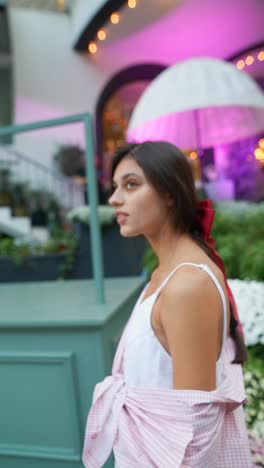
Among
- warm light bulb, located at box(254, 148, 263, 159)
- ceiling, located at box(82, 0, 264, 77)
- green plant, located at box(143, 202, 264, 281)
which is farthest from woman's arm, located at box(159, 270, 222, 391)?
ceiling, located at box(82, 0, 264, 77)

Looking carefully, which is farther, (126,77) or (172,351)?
(126,77)

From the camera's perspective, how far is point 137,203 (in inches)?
32.1

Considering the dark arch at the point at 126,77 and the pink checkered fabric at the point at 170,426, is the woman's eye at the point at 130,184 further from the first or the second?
the dark arch at the point at 126,77

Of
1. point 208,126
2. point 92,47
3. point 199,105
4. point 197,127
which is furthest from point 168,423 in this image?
point 92,47

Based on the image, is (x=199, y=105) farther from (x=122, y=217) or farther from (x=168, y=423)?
(x=168, y=423)

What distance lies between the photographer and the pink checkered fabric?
2.21 ft

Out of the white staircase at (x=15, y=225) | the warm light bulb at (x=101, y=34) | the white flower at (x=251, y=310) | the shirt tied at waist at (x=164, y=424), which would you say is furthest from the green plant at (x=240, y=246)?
the warm light bulb at (x=101, y=34)

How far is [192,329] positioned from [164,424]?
0.18m

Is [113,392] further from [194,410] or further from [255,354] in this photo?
[255,354]

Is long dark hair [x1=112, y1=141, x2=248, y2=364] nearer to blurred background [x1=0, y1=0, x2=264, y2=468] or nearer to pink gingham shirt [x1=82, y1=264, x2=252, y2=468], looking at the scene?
pink gingham shirt [x1=82, y1=264, x2=252, y2=468]

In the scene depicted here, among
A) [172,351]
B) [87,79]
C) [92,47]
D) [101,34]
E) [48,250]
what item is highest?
[101,34]

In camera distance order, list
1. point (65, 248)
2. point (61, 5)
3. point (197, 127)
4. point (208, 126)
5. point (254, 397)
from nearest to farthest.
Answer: point (254, 397), point (65, 248), point (197, 127), point (208, 126), point (61, 5)

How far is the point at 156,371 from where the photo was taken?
30.6 inches

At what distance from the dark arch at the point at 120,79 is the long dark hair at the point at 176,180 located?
7.13 meters
